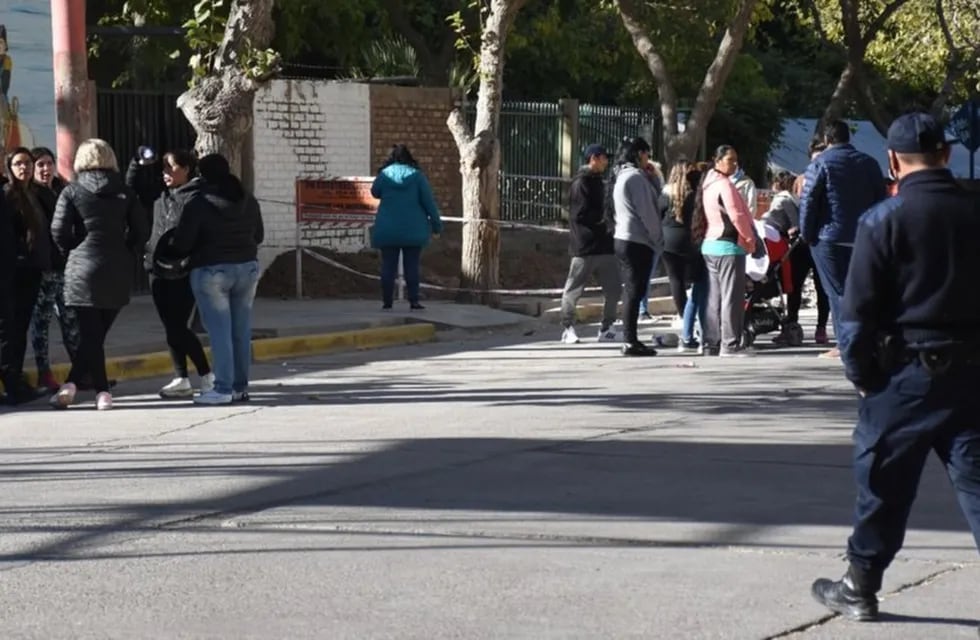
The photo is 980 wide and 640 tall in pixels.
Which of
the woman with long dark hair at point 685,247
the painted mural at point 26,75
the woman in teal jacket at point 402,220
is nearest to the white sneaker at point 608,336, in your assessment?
the woman with long dark hair at point 685,247

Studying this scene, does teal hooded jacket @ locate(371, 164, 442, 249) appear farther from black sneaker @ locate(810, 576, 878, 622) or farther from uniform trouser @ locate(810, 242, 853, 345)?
black sneaker @ locate(810, 576, 878, 622)

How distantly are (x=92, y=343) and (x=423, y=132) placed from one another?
42.7 ft

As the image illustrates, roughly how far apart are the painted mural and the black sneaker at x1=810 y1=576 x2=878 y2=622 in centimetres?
1268

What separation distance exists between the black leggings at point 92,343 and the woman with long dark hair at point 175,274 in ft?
1.32

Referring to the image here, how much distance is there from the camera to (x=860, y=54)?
108 ft

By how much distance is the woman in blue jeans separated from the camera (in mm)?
12422

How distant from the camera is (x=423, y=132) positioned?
25.1m

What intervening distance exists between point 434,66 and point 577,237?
17420 mm

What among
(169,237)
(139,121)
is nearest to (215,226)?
(169,237)

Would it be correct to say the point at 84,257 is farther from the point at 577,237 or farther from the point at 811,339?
the point at 811,339

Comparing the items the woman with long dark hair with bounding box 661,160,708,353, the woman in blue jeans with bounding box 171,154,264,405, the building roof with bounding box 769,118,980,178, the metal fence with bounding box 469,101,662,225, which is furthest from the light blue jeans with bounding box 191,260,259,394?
the building roof with bounding box 769,118,980,178

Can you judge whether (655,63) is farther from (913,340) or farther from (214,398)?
(913,340)

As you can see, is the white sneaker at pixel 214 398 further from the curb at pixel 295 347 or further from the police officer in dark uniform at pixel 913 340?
the police officer in dark uniform at pixel 913 340

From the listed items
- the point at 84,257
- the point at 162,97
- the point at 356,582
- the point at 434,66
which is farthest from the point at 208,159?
the point at 434,66
